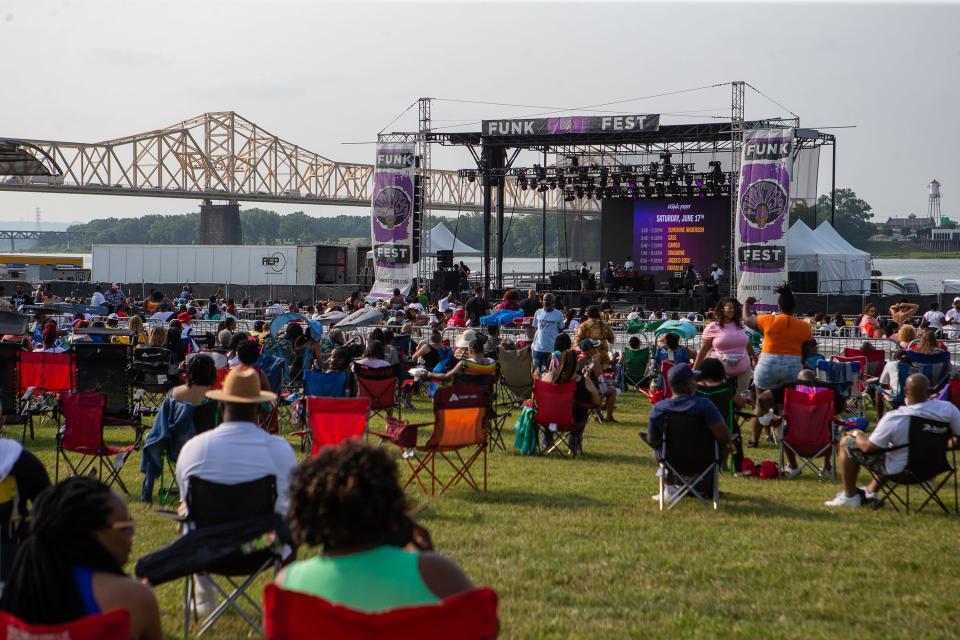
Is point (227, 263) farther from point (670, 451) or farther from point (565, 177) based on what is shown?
point (670, 451)

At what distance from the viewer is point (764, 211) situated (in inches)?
922

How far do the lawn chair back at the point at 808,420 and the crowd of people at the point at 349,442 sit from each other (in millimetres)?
302

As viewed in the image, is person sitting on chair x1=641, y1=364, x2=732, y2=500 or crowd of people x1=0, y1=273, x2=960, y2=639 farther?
person sitting on chair x1=641, y1=364, x2=732, y2=500

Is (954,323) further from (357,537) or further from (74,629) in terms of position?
(74,629)

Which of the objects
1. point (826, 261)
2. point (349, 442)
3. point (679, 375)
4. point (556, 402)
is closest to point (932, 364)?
point (556, 402)

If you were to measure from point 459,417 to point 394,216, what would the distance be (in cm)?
2019

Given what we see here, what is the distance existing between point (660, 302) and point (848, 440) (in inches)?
770

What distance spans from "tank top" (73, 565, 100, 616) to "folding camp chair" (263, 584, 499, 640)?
44 cm

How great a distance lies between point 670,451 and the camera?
21.7 feet

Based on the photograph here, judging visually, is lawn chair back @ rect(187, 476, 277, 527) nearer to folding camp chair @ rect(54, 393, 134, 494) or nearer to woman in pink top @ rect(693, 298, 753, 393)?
folding camp chair @ rect(54, 393, 134, 494)

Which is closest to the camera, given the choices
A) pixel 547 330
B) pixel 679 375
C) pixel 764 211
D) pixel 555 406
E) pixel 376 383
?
pixel 679 375

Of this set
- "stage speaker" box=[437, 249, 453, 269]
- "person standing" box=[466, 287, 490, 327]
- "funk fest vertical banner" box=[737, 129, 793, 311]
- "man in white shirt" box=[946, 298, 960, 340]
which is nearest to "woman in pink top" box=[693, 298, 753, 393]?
"man in white shirt" box=[946, 298, 960, 340]

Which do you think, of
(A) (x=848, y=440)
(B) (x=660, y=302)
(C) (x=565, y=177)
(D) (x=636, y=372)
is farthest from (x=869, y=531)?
(C) (x=565, y=177)

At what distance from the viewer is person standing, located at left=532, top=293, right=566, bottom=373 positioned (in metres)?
11.7
